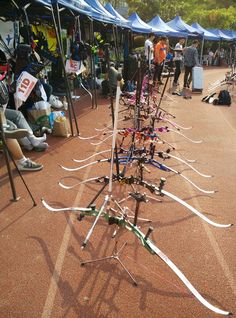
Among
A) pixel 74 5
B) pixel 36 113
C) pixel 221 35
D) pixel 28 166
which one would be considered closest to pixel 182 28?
pixel 221 35

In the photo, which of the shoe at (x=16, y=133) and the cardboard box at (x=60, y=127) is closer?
the shoe at (x=16, y=133)

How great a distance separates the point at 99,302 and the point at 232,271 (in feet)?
4.51

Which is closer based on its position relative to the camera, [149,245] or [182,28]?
[149,245]

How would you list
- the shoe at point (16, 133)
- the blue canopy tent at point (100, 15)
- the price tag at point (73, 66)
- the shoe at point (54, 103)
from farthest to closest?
the blue canopy tent at point (100, 15) < the shoe at point (54, 103) < the price tag at point (73, 66) < the shoe at point (16, 133)

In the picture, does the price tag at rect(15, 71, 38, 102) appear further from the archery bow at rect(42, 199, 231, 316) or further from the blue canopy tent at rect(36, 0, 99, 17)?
the archery bow at rect(42, 199, 231, 316)

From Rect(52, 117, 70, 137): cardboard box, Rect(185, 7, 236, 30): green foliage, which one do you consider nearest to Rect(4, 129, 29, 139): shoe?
Rect(52, 117, 70, 137): cardboard box

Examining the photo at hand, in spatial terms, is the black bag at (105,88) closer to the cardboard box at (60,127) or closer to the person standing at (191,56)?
the person standing at (191,56)

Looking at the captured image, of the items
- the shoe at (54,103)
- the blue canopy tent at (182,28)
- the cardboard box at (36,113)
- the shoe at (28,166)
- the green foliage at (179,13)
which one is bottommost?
the shoe at (28,166)

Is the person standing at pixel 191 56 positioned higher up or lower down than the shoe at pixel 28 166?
higher up

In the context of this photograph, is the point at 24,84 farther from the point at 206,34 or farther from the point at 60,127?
the point at 206,34

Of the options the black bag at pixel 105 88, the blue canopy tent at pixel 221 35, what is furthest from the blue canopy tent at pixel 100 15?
the blue canopy tent at pixel 221 35

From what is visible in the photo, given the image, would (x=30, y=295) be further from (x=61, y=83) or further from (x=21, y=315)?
(x=61, y=83)

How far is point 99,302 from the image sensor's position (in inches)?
98.4

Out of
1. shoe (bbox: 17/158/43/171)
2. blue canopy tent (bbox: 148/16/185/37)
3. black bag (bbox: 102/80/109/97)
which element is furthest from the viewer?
blue canopy tent (bbox: 148/16/185/37)
